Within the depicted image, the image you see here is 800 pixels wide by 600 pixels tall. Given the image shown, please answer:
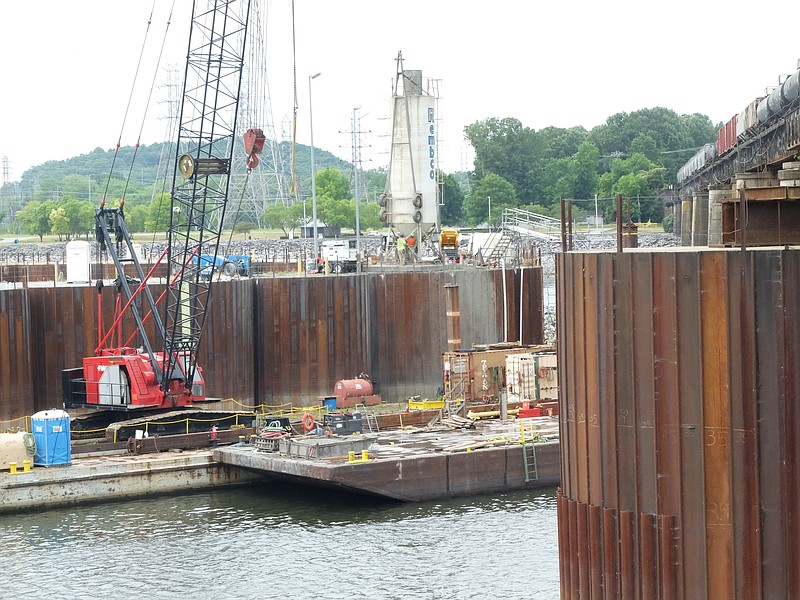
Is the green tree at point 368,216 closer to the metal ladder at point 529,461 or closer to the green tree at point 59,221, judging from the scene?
the green tree at point 59,221

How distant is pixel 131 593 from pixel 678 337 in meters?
16.5

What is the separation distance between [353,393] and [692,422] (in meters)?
33.6

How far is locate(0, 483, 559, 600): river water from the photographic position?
27.4 m

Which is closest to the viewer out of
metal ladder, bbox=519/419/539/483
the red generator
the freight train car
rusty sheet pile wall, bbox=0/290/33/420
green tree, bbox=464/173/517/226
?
metal ladder, bbox=519/419/539/483

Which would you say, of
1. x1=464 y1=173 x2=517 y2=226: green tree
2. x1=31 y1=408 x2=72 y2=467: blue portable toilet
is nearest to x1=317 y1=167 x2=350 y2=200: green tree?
x1=464 y1=173 x2=517 y2=226: green tree

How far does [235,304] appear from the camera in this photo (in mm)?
49750

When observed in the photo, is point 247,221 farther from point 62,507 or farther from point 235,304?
point 62,507

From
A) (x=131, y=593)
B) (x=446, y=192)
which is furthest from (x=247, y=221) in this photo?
(x=131, y=593)

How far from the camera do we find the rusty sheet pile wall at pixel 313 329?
152ft

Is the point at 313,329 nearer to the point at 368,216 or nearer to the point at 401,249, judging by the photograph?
the point at 401,249

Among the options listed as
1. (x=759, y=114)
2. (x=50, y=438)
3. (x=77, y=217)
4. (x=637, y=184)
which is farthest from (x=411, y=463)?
(x=77, y=217)

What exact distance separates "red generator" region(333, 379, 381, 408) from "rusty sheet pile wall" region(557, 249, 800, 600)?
32091 mm

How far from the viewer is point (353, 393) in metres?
47.8

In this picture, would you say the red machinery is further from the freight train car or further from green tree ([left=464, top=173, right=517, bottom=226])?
green tree ([left=464, top=173, right=517, bottom=226])
